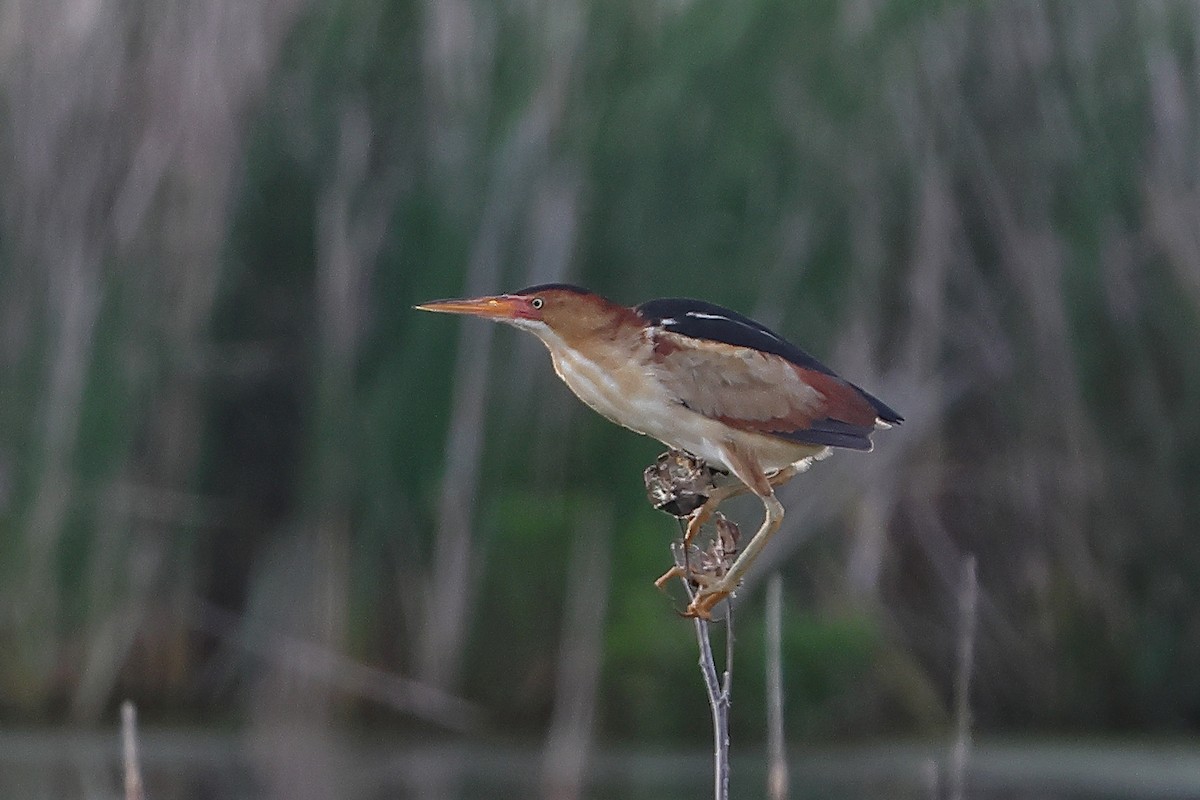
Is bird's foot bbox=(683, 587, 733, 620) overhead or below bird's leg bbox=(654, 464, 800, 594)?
below

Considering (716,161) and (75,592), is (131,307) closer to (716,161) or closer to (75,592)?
(75,592)

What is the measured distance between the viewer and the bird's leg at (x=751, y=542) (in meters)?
2.14

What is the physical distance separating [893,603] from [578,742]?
0.93m

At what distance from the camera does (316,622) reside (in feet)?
14.9

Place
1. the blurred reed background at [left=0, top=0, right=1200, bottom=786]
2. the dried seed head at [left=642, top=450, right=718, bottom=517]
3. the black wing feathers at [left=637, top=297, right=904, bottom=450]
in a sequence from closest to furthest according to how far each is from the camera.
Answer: the dried seed head at [left=642, top=450, right=718, bottom=517] < the black wing feathers at [left=637, top=297, right=904, bottom=450] < the blurred reed background at [left=0, top=0, right=1200, bottom=786]

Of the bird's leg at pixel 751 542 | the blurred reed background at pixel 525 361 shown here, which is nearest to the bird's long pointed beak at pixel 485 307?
the bird's leg at pixel 751 542

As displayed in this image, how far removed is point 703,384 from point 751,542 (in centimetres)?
19

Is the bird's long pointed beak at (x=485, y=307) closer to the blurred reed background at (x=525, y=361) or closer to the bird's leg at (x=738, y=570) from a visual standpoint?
the bird's leg at (x=738, y=570)

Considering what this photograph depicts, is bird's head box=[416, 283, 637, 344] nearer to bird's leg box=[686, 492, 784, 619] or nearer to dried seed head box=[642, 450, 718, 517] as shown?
dried seed head box=[642, 450, 718, 517]

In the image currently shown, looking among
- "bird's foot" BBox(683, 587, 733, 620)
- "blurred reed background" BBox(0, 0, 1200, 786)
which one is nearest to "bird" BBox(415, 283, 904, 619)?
"bird's foot" BBox(683, 587, 733, 620)

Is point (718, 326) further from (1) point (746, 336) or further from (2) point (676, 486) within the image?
(2) point (676, 486)

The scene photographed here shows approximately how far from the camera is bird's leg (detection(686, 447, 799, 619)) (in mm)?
2145

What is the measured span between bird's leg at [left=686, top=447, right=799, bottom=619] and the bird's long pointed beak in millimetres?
304

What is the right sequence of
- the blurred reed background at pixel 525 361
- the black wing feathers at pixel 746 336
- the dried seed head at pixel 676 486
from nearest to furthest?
the dried seed head at pixel 676 486, the black wing feathers at pixel 746 336, the blurred reed background at pixel 525 361
